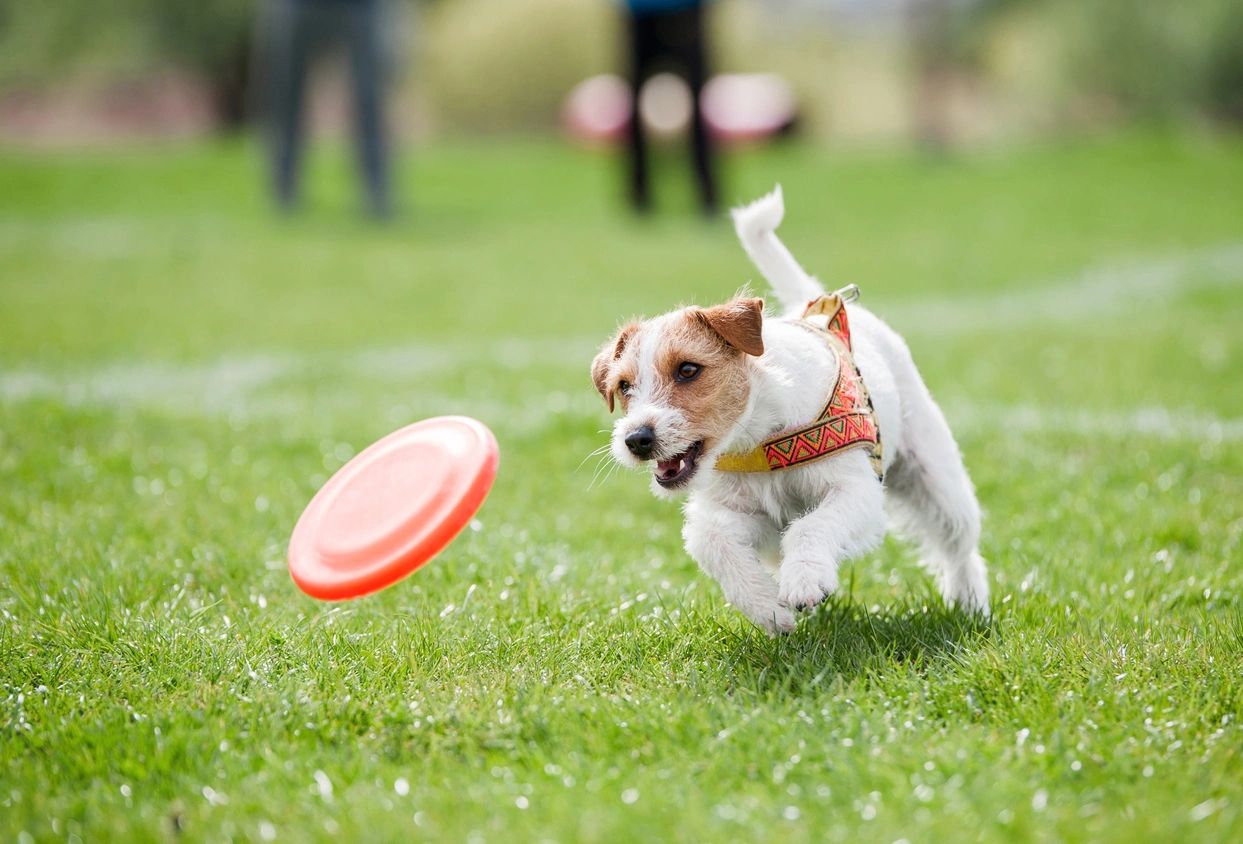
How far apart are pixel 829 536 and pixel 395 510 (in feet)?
4.60

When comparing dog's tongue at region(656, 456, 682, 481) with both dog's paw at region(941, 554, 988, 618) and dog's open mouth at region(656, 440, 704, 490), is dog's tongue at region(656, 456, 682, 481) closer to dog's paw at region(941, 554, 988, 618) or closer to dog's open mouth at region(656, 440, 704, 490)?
dog's open mouth at region(656, 440, 704, 490)

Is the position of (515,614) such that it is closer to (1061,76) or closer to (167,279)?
(167,279)

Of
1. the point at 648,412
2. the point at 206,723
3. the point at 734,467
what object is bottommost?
the point at 206,723

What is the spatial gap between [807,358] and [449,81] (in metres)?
30.7

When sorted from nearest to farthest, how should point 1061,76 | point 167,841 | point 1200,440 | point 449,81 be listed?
point 167,841
point 1200,440
point 1061,76
point 449,81

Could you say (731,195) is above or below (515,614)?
below

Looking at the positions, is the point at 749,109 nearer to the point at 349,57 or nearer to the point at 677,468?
the point at 349,57

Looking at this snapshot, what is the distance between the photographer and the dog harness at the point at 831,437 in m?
3.76

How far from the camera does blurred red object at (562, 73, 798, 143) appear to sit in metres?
25.9

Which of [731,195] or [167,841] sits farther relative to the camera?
[731,195]

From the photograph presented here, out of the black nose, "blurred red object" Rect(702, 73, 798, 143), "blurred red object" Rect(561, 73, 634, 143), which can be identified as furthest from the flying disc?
"blurred red object" Rect(561, 73, 634, 143)

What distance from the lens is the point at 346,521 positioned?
4188mm

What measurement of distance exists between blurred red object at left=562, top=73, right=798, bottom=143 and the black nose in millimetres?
20395

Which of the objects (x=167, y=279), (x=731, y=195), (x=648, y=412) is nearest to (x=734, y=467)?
(x=648, y=412)
